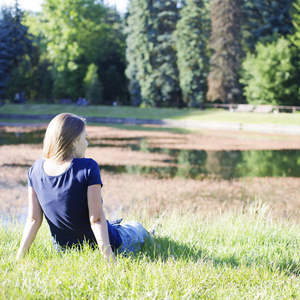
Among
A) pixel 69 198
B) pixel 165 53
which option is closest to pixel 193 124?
pixel 165 53

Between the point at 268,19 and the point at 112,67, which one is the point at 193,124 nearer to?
the point at 268,19

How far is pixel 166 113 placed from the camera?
141 ft

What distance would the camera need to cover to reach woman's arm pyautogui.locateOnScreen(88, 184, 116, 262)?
304 centimetres

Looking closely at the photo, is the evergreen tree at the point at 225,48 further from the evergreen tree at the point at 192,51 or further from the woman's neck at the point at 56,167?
the woman's neck at the point at 56,167

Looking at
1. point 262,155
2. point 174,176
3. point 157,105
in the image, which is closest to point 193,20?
point 157,105

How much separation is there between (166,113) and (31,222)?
40.1m

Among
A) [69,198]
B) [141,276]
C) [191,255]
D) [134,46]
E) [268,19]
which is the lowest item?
[191,255]

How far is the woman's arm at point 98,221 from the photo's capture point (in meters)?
3.04

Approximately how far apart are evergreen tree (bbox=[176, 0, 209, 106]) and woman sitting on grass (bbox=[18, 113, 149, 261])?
43.5 metres

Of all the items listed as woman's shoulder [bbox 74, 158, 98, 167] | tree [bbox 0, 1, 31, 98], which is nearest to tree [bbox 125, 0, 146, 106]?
tree [bbox 0, 1, 31, 98]

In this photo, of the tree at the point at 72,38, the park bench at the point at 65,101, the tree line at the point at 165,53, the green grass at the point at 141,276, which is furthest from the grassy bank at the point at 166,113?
the green grass at the point at 141,276

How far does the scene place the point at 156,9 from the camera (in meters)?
47.9

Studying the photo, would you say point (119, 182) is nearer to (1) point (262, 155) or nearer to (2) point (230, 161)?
(2) point (230, 161)

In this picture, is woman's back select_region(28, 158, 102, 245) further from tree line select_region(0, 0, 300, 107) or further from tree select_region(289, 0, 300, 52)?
tree select_region(289, 0, 300, 52)
